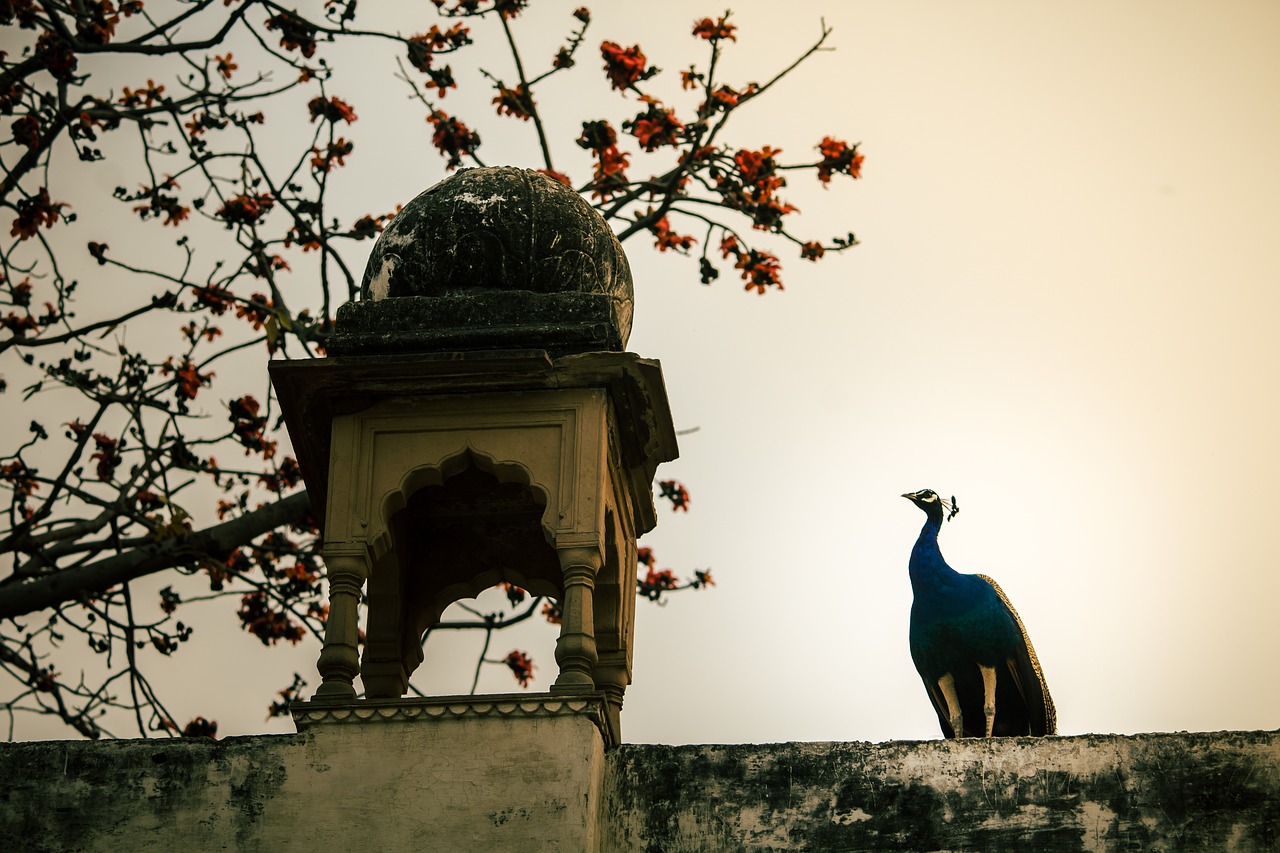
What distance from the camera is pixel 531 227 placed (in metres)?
7.78

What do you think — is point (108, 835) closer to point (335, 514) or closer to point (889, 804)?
point (335, 514)

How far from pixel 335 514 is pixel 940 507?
274 centimetres

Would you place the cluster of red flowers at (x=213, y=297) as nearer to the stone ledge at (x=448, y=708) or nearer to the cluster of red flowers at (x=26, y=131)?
the cluster of red flowers at (x=26, y=131)

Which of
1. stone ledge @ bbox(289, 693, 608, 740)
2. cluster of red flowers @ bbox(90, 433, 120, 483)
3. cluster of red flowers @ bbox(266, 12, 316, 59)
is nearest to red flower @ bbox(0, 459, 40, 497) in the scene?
cluster of red flowers @ bbox(90, 433, 120, 483)

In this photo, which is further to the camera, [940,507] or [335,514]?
[940,507]

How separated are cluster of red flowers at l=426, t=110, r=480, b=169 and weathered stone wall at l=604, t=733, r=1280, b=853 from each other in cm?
561

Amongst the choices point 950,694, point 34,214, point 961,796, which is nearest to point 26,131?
point 34,214

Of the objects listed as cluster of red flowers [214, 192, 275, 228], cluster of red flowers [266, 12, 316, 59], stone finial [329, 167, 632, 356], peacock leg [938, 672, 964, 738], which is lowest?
peacock leg [938, 672, 964, 738]

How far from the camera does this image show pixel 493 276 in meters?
7.71

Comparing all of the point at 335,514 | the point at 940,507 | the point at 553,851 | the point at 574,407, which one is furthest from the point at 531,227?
the point at 553,851

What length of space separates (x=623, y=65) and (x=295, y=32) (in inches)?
76.4

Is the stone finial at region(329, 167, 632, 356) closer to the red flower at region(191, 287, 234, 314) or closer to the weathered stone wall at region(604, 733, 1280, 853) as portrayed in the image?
the weathered stone wall at region(604, 733, 1280, 853)

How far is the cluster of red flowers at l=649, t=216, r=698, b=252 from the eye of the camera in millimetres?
11383

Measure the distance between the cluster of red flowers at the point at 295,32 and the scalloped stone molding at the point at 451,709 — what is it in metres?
5.35
